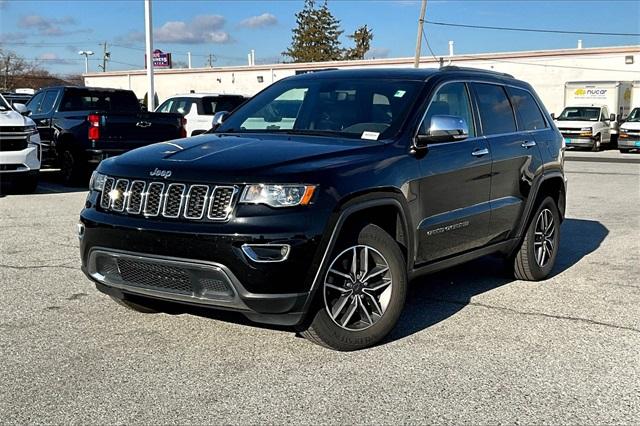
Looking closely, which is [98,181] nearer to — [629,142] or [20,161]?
[20,161]

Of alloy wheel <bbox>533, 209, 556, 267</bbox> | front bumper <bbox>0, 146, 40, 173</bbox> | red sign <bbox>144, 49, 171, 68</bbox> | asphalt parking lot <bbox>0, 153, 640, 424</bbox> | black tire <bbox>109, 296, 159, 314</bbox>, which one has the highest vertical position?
red sign <bbox>144, 49, 171, 68</bbox>

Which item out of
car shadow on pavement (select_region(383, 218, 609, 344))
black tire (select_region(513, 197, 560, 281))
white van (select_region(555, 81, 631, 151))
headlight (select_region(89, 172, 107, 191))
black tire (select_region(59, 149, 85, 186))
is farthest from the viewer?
white van (select_region(555, 81, 631, 151))

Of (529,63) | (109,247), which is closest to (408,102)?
(109,247)

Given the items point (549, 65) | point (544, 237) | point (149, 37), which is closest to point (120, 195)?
point (544, 237)

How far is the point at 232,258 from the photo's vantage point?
13.1 feet

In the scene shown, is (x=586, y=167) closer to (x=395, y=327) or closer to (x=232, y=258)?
(x=395, y=327)

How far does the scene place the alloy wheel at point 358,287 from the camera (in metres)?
4.37

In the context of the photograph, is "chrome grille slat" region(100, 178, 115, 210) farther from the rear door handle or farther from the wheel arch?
the rear door handle

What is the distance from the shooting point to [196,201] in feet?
13.6

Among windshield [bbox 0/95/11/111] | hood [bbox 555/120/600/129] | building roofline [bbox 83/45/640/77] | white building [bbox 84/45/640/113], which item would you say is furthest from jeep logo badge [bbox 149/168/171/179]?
building roofline [bbox 83/45/640/77]

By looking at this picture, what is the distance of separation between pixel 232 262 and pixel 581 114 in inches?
1155

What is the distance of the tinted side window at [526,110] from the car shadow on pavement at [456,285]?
1285mm

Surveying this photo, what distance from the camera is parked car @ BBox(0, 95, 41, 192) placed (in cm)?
1145

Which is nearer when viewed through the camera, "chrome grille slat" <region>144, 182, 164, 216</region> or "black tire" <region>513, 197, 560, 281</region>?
"chrome grille slat" <region>144, 182, 164, 216</region>
